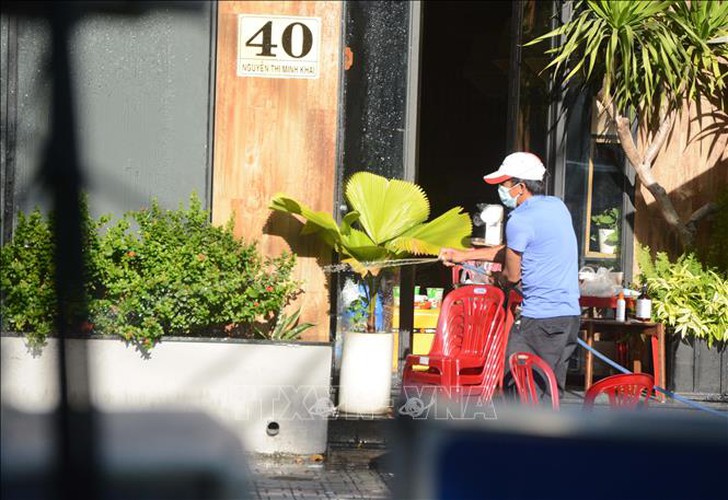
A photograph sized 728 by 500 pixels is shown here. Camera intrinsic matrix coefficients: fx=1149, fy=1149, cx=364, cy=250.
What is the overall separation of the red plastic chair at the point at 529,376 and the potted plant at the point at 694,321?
3.61 metres

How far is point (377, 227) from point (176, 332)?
1.60 m

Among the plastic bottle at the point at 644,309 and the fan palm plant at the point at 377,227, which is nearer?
the fan palm plant at the point at 377,227

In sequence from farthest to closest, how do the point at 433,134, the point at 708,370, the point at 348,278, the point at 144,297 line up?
the point at 433,134, the point at 708,370, the point at 348,278, the point at 144,297

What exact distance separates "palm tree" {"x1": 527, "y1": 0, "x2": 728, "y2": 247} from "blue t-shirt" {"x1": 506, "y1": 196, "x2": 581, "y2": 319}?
2.54 metres

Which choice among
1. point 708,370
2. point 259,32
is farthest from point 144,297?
point 708,370

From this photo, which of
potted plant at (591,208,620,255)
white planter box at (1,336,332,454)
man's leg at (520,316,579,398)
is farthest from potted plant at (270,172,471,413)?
potted plant at (591,208,620,255)

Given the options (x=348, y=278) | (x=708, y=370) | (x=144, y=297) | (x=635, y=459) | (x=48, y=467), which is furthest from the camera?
(x=708, y=370)

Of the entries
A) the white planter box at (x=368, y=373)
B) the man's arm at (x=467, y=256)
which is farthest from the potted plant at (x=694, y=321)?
the man's arm at (x=467, y=256)

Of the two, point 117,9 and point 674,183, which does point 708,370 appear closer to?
point 674,183

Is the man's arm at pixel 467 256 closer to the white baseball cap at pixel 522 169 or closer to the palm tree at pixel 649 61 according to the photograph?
the white baseball cap at pixel 522 169

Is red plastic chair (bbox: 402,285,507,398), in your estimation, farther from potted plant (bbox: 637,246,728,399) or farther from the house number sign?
potted plant (bbox: 637,246,728,399)

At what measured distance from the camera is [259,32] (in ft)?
27.7

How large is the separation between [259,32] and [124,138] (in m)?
1.25

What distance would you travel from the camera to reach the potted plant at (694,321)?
914 centimetres
